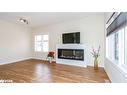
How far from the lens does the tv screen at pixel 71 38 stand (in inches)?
221

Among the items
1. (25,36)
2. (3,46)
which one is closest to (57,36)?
(25,36)

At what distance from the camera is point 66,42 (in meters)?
6.00

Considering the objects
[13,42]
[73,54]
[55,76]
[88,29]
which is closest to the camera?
[55,76]

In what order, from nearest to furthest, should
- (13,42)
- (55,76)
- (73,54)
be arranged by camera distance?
(55,76) < (73,54) < (13,42)

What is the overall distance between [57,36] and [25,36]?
8.00 ft

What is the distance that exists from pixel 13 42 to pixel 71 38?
12.0ft

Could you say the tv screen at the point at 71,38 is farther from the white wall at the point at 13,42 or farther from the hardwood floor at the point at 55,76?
the white wall at the point at 13,42

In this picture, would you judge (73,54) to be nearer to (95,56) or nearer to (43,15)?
(95,56)

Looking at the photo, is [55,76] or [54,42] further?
[54,42]

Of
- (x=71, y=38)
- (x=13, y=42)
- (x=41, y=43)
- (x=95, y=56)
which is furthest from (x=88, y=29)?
(x=13, y=42)

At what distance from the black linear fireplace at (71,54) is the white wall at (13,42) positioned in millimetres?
2754

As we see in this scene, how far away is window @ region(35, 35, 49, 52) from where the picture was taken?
7.23 metres

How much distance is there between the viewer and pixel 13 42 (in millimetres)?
6504
